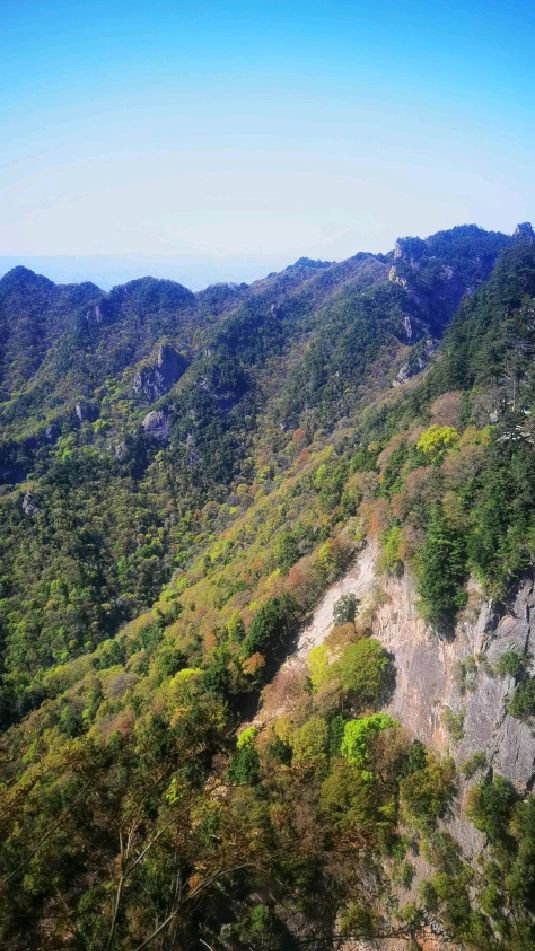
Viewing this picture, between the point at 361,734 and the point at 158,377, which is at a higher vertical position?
the point at 158,377

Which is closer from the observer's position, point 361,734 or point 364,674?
point 361,734

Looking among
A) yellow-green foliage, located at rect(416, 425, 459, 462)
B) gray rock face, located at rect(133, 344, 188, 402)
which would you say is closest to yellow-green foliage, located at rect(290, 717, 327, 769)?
yellow-green foliage, located at rect(416, 425, 459, 462)

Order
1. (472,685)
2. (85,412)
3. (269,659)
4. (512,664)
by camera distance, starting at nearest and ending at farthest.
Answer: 1. (512,664)
2. (472,685)
3. (269,659)
4. (85,412)

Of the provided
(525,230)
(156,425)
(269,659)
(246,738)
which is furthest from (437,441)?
(525,230)

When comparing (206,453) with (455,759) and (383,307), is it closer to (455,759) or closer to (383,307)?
(383,307)

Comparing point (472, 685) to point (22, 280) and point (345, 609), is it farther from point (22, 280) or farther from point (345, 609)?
point (22, 280)

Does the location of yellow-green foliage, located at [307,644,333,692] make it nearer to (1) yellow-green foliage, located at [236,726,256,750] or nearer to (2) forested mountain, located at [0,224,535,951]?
(2) forested mountain, located at [0,224,535,951]
